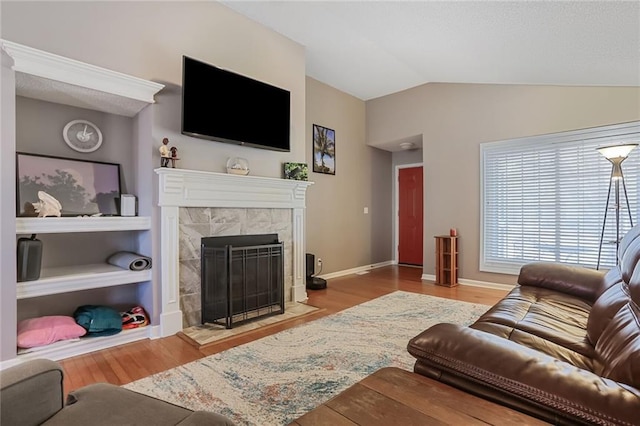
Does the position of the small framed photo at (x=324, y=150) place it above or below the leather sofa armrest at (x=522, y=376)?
above

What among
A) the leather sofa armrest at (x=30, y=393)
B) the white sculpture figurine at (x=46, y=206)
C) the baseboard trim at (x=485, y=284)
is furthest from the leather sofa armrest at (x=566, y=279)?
the white sculpture figurine at (x=46, y=206)

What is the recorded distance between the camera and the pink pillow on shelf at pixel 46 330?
2.17 metres

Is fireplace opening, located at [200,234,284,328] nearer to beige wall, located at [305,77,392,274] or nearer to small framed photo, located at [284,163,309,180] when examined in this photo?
small framed photo, located at [284,163,309,180]

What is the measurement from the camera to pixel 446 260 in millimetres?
4672

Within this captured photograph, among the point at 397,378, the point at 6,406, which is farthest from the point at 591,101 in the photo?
the point at 6,406

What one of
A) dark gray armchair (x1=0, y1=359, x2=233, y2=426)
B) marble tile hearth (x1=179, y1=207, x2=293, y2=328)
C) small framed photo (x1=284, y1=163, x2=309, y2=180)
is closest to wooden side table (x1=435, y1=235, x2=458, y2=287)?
small framed photo (x1=284, y1=163, x2=309, y2=180)

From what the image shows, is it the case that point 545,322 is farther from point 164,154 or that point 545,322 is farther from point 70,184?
point 70,184

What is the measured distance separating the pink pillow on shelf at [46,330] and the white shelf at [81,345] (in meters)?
0.04

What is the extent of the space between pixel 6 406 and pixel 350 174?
5.11m

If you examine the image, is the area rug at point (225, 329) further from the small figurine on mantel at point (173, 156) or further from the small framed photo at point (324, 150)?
the small framed photo at point (324, 150)

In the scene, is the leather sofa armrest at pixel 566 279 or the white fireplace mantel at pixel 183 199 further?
the white fireplace mantel at pixel 183 199

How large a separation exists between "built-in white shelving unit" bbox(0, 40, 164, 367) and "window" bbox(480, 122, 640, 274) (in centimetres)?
427

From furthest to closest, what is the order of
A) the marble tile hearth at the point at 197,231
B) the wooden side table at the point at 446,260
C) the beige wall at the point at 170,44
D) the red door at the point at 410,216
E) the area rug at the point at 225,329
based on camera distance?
the red door at the point at 410,216 < the wooden side table at the point at 446,260 < the marble tile hearth at the point at 197,231 < the area rug at the point at 225,329 < the beige wall at the point at 170,44

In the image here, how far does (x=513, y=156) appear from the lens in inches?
168
